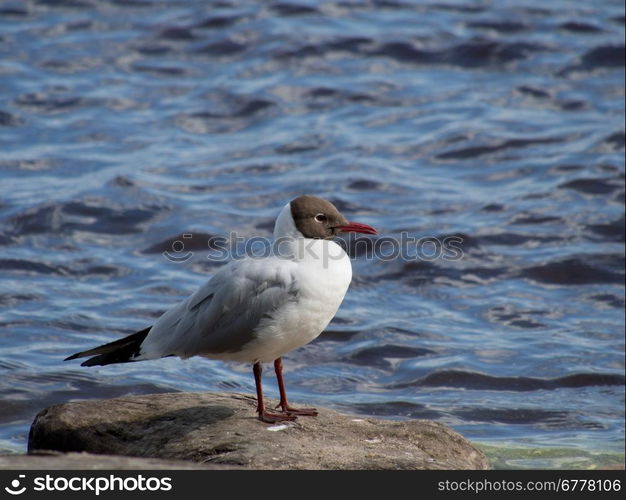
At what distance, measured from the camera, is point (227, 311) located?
5.92 m

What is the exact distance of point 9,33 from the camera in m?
16.1

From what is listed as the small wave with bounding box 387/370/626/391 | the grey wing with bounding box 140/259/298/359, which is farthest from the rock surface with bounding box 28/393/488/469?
the small wave with bounding box 387/370/626/391

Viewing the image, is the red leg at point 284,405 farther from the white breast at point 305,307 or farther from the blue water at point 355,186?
the blue water at point 355,186

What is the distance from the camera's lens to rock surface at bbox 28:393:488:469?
5473 mm

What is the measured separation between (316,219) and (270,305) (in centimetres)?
58

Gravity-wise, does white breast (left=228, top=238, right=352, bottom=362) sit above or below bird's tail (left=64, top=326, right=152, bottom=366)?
above

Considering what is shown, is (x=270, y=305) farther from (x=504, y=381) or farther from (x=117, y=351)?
(x=504, y=381)

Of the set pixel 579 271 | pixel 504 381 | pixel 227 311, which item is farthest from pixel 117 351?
pixel 579 271

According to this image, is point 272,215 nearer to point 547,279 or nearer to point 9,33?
point 547,279

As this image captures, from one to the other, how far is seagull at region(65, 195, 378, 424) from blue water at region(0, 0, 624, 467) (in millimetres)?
1837

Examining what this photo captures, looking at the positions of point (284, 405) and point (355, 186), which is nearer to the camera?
point (284, 405)

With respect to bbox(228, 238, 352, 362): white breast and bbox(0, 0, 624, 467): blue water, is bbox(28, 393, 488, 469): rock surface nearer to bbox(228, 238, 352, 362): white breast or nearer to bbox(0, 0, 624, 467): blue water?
bbox(228, 238, 352, 362): white breast

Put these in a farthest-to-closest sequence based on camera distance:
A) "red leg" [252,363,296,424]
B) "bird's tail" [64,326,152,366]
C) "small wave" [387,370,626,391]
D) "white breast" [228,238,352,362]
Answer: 1. "small wave" [387,370,626,391]
2. "bird's tail" [64,326,152,366]
3. "red leg" [252,363,296,424]
4. "white breast" [228,238,352,362]
